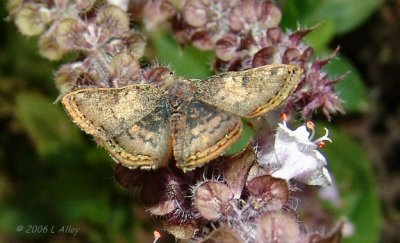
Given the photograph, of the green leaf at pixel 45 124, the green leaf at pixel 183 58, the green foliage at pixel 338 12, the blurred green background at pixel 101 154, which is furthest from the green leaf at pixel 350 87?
the green leaf at pixel 45 124

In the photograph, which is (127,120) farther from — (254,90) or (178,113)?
(254,90)

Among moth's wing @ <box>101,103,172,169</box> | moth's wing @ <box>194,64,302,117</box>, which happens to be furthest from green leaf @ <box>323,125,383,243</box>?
moth's wing @ <box>101,103,172,169</box>

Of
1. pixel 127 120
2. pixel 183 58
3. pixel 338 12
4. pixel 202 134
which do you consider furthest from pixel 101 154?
pixel 202 134

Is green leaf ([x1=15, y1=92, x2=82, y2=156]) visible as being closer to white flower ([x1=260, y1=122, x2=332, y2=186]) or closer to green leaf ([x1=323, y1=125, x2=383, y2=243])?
green leaf ([x1=323, y1=125, x2=383, y2=243])

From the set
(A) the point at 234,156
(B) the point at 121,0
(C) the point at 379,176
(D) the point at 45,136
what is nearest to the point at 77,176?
(D) the point at 45,136

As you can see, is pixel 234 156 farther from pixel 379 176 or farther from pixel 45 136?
pixel 379 176

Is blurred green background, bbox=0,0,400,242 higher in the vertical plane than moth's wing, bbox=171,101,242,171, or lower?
lower
